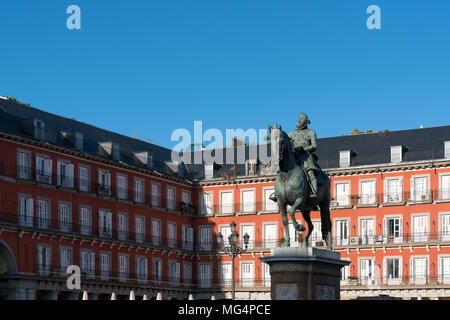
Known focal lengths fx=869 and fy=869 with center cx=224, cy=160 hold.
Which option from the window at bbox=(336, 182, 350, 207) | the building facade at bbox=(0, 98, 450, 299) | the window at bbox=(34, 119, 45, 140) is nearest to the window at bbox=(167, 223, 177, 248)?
the building facade at bbox=(0, 98, 450, 299)

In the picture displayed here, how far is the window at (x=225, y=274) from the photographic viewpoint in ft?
254

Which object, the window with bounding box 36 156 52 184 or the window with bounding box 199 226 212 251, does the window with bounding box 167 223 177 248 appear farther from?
the window with bounding box 36 156 52 184

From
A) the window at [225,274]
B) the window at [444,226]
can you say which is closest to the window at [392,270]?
the window at [444,226]

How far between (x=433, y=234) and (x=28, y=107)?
1325 inches

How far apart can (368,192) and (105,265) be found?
22737mm

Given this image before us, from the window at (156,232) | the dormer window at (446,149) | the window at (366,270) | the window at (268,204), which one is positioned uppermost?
the dormer window at (446,149)

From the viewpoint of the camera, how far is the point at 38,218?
203ft

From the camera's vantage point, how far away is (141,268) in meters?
72.5

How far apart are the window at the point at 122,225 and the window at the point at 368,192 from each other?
19.8 meters

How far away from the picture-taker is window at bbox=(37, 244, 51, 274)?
61344 mm

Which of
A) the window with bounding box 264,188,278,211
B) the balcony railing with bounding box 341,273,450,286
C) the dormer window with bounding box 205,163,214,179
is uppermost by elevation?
the dormer window with bounding box 205,163,214,179

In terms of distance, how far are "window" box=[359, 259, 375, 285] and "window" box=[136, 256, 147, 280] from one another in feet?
59.2

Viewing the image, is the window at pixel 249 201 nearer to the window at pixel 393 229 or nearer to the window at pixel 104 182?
the window at pixel 393 229
